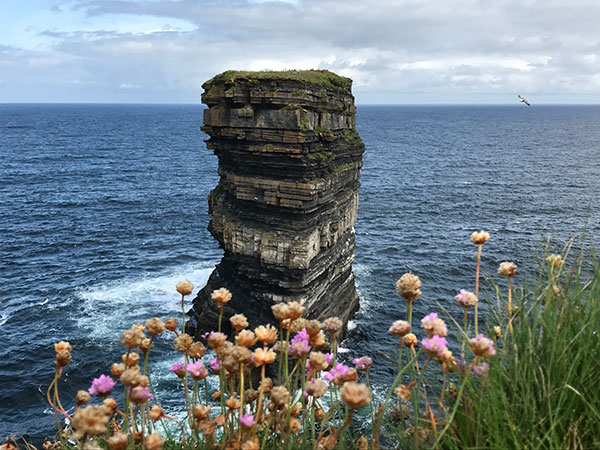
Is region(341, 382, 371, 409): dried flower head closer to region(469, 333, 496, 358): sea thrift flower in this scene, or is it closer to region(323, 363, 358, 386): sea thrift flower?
region(323, 363, 358, 386): sea thrift flower

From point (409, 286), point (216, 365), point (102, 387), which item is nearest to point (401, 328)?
point (409, 286)

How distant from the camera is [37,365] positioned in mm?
25562

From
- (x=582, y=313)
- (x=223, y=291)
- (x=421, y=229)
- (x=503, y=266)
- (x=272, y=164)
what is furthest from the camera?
(x=421, y=229)

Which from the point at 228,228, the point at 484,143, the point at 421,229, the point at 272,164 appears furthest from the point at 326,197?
the point at 484,143

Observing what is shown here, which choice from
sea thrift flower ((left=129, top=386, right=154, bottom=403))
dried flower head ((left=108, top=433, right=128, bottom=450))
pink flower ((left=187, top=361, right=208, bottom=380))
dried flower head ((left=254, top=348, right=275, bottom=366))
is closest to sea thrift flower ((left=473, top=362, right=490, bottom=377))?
dried flower head ((left=254, top=348, right=275, bottom=366))

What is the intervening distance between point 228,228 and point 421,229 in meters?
28.7

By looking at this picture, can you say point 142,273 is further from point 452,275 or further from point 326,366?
point 326,366

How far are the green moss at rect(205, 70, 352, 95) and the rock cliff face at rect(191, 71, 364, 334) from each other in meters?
0.06

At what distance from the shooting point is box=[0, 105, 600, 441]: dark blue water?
89.2 ft

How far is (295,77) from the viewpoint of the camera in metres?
21.9

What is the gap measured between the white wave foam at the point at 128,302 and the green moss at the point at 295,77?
15.6m

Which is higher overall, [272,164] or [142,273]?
[272,164]

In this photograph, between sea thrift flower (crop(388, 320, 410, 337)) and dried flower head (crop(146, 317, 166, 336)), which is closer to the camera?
sea thrift flower (crop(388, 320, 410, 337))

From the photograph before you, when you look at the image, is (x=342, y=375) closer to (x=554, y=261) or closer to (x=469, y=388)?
(x=469, y=388)
